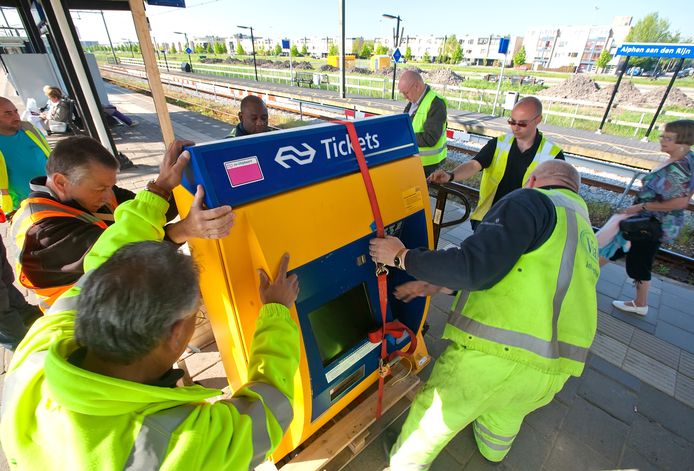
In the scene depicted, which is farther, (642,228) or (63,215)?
(642,228)

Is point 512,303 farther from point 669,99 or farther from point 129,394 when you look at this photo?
point 669,99

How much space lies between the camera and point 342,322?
1.83 metres

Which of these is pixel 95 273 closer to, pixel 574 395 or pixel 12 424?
pixel 12 424

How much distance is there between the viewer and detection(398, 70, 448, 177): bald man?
4055mm

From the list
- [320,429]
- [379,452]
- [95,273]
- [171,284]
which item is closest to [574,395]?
[379,452]

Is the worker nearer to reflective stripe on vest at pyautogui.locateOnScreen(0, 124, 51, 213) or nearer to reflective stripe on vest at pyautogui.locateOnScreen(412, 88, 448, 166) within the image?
reflective stripe on vest at pyautogui.locateOnScreen(0, 124, 51, 213)

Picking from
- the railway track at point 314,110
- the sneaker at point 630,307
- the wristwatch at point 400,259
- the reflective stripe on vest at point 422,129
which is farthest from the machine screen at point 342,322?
the sneaker at point 630,307

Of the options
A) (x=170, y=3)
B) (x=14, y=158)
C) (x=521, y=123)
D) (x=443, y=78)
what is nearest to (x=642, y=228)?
(x=521, y=123)

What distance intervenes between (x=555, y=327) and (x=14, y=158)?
167 inches

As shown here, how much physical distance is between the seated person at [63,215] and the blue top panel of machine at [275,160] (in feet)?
2.17

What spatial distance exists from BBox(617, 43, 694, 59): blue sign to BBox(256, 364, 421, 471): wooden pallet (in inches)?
423

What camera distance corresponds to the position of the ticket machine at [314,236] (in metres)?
1.29

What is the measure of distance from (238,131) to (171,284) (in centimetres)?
299

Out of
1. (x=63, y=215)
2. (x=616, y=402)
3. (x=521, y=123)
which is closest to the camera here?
(x=63, y=215)
